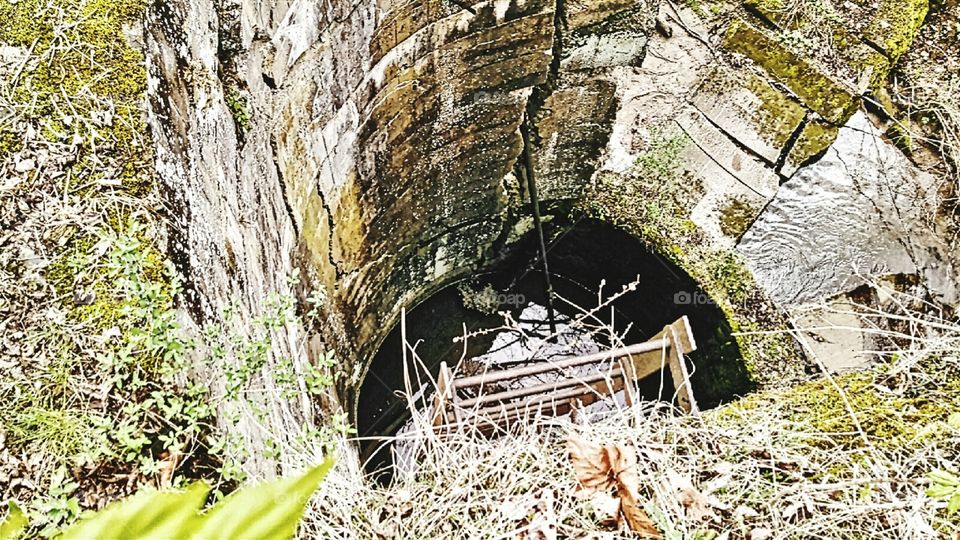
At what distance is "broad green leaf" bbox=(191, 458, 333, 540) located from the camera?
456mm

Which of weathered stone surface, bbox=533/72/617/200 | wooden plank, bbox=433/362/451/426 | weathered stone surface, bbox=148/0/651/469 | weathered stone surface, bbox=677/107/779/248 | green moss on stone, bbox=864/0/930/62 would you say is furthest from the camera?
weathered stone surface, bbox=533/72/617/200

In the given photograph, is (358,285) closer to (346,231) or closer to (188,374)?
(346,231)

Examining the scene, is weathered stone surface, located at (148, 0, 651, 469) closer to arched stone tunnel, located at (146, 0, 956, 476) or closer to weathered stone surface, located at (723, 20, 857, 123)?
arched stone tunnel, located at (146, 0, 956, 476)

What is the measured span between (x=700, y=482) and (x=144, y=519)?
183 cm

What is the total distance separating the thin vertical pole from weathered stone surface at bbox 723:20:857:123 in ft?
4.80

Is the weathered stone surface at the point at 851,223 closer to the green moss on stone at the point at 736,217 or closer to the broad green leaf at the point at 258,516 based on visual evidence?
the green moss on stone at the point at 736,217

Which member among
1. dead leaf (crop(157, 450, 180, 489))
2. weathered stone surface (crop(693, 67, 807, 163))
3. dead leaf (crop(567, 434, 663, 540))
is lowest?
dead leaf (crop(567, 434, 663, 540))

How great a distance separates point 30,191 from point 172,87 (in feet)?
1.72

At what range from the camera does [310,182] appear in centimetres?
329

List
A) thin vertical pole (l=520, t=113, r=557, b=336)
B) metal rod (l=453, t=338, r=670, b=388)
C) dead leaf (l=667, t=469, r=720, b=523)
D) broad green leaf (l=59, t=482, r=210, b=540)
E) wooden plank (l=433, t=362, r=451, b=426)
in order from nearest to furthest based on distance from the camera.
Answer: broad green leaf (l=59, t=482, r=210, b=540) → dead leaf (l=667, t=469, r=720, b=523) → wooden plank (l=433, t=362, r=451, b=426) → metal rod (l=453, t=338, r=670, b=388) → thin vertical pole (l=520, t=113, r=557, b=336)

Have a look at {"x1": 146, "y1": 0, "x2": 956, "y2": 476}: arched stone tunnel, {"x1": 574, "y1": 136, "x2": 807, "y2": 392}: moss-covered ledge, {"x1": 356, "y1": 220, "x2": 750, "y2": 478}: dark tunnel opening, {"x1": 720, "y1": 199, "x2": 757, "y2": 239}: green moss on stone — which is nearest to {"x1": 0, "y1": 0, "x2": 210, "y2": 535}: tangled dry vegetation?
{"x1": 146, "y1": 0, "x2": 956, "y2": 476}: arched stone tunnel

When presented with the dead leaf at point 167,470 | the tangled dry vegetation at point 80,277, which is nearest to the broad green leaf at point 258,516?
the tangled dry vegetation at point 80,277

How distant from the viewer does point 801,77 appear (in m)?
4.20

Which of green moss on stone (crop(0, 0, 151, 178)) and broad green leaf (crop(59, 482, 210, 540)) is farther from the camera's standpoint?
green moss on stone (crop(0, 0, 151, 178))
